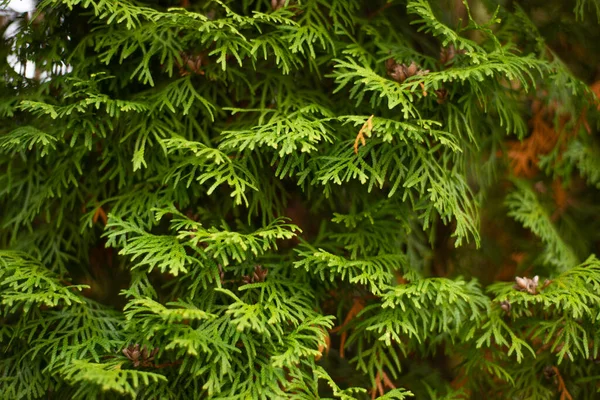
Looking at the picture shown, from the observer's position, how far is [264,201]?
1.50 meters

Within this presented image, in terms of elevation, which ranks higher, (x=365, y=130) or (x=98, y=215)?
(x=365, y=130)

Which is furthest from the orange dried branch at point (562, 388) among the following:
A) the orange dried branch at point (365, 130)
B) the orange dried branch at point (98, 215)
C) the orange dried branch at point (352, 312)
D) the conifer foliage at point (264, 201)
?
the orange dried branch at point (98, 215)

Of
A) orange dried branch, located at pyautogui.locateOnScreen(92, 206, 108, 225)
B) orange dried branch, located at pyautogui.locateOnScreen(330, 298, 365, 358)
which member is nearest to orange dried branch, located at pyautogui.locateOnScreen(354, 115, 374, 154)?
orange dried branch, located at pyautogui.locateOnScreen(330, 298, 365, 358)

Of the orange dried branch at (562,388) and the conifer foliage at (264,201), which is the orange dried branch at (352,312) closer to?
the conifer foliage at (264,201)

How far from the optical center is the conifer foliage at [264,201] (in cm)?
135

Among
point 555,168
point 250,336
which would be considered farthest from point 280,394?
point 555,168

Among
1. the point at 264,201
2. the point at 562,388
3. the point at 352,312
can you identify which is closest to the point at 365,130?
the point at 264,201

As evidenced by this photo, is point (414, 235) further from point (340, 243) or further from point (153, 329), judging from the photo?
point (153, 329)

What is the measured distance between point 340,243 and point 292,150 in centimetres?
31

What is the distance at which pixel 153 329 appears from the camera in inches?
49.4

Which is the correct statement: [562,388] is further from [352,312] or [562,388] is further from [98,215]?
[98,215]

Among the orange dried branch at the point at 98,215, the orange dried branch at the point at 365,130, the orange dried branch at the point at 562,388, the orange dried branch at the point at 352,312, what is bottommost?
the orange dried branch at the point at 562,388

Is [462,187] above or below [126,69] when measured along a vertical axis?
below

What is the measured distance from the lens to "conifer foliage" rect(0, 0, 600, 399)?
135 centimetres
